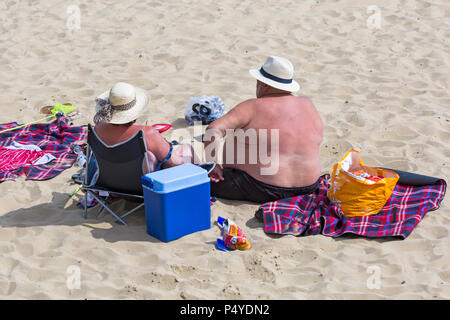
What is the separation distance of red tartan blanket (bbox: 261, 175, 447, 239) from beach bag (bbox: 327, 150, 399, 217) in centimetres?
5

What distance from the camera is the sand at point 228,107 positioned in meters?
3.96

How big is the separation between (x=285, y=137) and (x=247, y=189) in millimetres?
514

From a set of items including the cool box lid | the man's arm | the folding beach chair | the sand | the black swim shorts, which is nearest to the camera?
the sand

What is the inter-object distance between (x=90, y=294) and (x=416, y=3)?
7174mm

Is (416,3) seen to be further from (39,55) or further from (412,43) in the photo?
(39,55)

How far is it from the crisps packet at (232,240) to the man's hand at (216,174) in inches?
24.3

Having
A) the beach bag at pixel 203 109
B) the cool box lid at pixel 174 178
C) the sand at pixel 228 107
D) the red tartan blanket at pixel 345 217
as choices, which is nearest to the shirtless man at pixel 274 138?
the red tartan blanket at pixel 345 217

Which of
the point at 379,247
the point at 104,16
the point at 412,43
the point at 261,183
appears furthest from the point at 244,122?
the point at 104,16

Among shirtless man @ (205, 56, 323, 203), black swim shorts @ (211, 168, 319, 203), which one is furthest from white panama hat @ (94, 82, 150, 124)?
black swim shorts @ (211, 168, 319, 203)

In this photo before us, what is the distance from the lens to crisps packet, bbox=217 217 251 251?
4.27 metres

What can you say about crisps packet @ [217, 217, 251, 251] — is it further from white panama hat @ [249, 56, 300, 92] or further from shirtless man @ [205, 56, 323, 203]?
white panama hat @ [249, 56, 300, 92]

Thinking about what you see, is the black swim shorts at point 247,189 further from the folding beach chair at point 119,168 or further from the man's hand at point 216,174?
the folding beach chair at point 119,168

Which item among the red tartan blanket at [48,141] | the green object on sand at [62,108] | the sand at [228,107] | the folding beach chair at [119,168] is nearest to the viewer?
the sand at [228,107]

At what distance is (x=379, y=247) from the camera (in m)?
4.30
